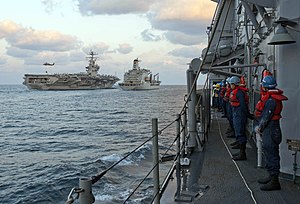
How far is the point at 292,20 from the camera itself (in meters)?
4.85

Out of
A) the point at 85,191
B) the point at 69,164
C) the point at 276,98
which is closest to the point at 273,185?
the point at 276,98

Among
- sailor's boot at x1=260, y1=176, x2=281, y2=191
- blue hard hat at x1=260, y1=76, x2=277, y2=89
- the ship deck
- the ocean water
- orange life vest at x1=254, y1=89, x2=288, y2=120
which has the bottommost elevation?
the ocean water

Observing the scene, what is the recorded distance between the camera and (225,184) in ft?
15.9

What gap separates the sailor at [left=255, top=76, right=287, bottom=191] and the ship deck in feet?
0.78

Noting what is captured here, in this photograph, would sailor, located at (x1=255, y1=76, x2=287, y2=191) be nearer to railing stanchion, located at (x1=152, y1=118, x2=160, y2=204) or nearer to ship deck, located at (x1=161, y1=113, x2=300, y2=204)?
ship deck, located at (x1=161, y1=113, x2=300, y2=204)

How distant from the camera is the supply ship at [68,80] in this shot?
106438 mm

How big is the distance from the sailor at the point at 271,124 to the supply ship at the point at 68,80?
4180 inches

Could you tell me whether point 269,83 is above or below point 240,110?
above

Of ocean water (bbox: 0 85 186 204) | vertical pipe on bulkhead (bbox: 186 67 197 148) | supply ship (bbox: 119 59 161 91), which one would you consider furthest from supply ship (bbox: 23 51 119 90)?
vertical pipe on bulkhead (bbox: 186 67 197 148)

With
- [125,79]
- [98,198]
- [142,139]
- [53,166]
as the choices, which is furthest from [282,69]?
[125,79]

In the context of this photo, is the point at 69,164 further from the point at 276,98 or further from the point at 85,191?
the point at 85,191

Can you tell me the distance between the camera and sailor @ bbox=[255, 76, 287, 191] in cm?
426

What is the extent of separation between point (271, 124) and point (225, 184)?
3.80 ft

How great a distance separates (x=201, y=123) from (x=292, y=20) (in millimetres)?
3542
